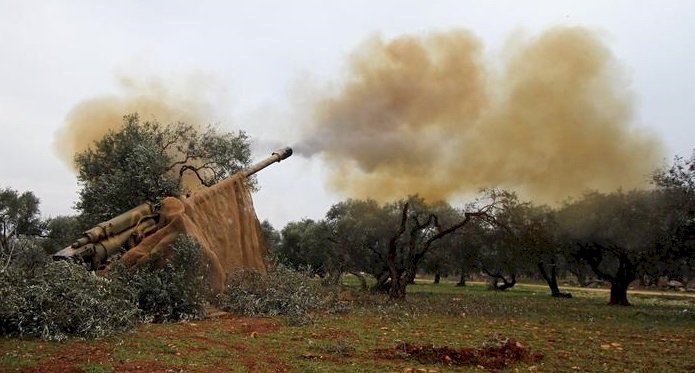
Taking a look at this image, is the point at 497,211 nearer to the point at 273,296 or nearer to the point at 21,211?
the point at 273,296

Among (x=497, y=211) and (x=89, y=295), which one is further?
(x=497, y=211)

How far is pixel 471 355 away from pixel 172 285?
10484 mm

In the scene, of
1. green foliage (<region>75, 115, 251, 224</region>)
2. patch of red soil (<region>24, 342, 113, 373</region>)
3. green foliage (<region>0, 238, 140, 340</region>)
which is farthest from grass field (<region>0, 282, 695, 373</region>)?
green foliage (<region>75, 115, 251, 224</region>)

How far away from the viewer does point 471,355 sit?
13312 millimetres

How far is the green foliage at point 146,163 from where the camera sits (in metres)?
31.0

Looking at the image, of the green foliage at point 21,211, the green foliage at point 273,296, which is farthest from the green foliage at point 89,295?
the green foliage at point 21,211

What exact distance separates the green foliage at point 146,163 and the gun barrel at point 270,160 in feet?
21.1

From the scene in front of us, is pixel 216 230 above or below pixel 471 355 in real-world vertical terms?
above

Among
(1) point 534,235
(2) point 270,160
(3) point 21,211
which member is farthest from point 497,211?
(3) point 21,211

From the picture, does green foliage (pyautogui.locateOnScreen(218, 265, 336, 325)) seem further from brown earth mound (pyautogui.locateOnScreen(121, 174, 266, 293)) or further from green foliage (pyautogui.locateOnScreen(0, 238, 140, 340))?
green foliage (pyautogui.locateOnScreen(0, 238, 140, 340))

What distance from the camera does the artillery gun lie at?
21250mm

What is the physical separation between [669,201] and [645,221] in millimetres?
4704

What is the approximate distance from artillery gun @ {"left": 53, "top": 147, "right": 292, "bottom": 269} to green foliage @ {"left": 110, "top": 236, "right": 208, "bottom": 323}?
8.15 ft

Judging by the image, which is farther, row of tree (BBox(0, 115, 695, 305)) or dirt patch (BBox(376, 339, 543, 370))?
row of tree (BBox(0, 115, 695, 305))
